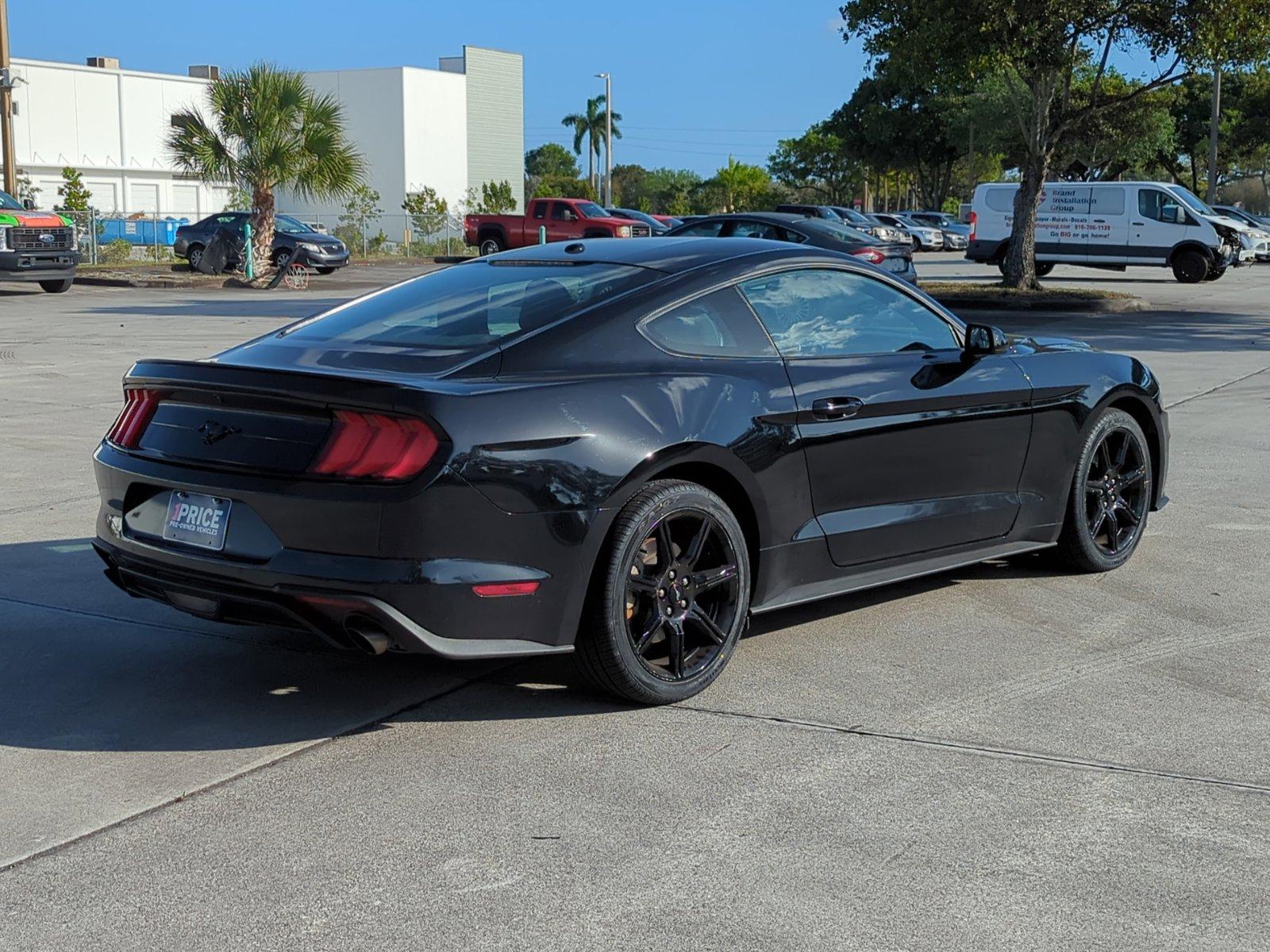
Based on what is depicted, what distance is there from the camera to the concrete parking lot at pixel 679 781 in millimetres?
3385

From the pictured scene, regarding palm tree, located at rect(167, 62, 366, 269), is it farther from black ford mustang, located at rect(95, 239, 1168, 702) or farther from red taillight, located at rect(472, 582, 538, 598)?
red taillight, located at rect(472, 582, 538, 598)

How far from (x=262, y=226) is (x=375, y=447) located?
1119 inches

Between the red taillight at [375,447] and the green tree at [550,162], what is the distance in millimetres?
127862

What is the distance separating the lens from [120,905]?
342 cm

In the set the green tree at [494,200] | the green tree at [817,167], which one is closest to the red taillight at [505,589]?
the green tree at [494,200]

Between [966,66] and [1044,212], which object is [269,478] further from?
[1044,212]

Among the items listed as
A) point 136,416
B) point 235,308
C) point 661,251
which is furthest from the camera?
point 235,308

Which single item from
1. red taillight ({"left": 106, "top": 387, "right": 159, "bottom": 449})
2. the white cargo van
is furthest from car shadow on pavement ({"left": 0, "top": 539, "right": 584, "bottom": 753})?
the white cargo van

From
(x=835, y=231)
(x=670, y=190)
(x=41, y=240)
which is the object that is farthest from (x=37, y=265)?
(x=670, y=190)

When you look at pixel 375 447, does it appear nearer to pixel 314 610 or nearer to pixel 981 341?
pixel 314 610

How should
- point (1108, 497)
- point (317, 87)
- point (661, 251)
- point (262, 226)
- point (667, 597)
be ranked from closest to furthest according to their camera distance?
point (667, 597) < point (661, 251) < point (1108, 497) < point (262, 226) < point (317, 87)

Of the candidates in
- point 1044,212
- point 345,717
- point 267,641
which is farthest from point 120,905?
point 1044,212

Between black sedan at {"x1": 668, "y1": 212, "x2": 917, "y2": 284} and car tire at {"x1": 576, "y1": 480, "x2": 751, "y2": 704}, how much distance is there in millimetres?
15543

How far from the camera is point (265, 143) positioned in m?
30.1
